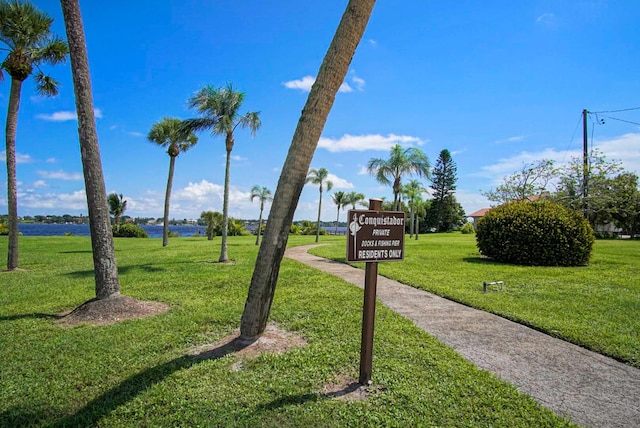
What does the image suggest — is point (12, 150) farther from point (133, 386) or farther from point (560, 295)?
point (560, 295)

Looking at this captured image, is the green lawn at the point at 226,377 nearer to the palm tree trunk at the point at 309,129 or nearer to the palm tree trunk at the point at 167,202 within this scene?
the palm tree trunk at the point at 309,129

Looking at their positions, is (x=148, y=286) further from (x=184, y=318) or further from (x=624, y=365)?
(x=624, y=365)

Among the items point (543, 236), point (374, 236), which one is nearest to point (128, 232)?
point (543, 236)

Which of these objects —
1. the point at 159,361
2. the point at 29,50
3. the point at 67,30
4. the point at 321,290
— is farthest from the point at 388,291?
the point at 29,50

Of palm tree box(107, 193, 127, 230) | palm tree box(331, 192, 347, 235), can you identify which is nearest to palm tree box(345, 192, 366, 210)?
palm tree box(331, 192, 347, 235)

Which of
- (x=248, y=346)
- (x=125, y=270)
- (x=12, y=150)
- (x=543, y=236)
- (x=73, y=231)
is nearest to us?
(x=248, y=346)

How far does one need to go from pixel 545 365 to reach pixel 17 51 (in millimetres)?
15354

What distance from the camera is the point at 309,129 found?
14.0 feet

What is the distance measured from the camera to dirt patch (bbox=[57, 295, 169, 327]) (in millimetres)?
5719

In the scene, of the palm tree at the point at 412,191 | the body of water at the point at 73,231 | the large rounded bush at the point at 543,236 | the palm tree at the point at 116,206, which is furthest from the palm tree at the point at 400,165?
the palm tree at the point at 116,206

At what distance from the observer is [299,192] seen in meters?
4.39

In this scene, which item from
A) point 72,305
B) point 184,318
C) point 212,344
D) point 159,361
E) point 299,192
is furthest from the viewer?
point 72,305

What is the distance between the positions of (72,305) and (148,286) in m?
2.00

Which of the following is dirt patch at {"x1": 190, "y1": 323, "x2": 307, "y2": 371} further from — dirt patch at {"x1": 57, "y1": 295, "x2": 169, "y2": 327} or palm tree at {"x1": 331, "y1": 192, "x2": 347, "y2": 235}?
palm tree at {"x1": 331, "y1": 192, "x2": 347, "y2": 235}
